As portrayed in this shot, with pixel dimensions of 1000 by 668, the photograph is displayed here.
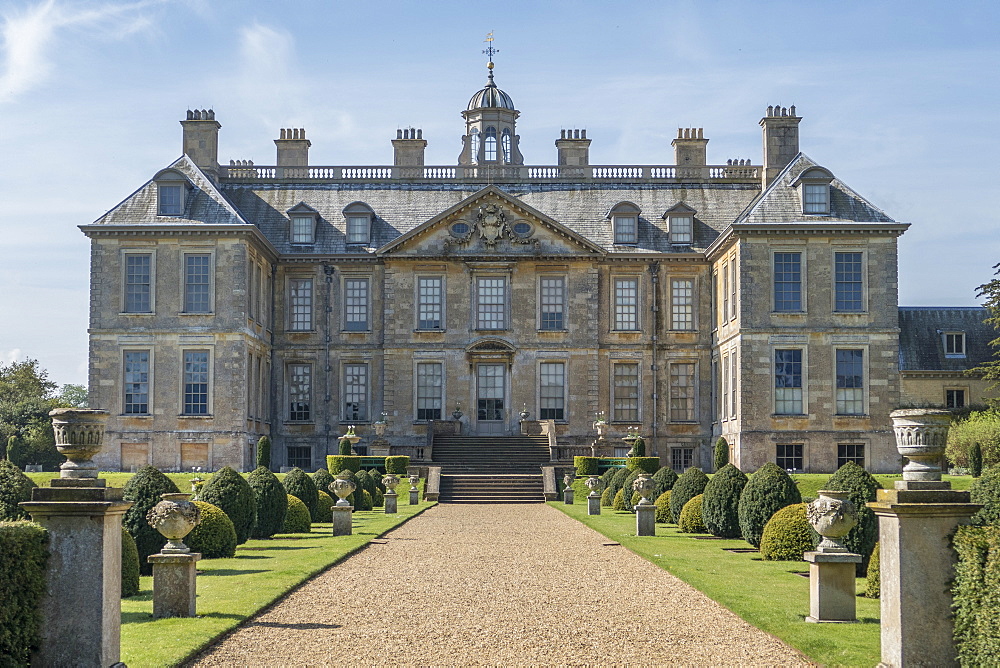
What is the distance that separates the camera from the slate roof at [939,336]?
50562 mm

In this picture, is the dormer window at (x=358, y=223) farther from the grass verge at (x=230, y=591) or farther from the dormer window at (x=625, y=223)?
the grass verge at (x=230, y=591)

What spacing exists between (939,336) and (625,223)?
15.4 m

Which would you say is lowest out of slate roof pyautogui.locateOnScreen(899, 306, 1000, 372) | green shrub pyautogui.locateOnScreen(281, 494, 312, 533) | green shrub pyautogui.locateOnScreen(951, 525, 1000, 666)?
green shrub pyautogui.locateOnScreen(281, 494, 312, 533)

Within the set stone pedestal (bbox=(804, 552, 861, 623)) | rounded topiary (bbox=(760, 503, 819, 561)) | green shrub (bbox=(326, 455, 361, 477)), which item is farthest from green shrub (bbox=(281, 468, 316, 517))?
stone pedestal (bbox=(804, 552, 861, 623))

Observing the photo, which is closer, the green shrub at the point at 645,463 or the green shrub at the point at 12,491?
the green shrub at the point at 12,491

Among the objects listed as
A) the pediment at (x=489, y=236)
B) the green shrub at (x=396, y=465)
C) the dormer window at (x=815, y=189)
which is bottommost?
the green shrub at (x=396, y=465)

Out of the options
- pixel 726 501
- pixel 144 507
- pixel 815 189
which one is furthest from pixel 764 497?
pixel 815 189

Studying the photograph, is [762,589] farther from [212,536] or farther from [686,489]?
[686,489]

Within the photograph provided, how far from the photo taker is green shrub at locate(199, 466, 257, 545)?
762 inches

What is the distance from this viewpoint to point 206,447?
39.7 metres

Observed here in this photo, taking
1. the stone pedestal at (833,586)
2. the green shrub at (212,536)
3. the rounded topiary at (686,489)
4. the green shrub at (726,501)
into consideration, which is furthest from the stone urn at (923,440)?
the rounded topiary at (686,489)

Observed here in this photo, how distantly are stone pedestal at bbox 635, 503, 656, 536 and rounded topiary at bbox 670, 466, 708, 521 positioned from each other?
2116mm

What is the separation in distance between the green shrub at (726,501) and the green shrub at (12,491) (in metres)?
11.8

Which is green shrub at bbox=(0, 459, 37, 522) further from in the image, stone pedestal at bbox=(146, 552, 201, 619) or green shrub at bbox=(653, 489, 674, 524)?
green shrub at bbox=(653, 489, 674, 524)
